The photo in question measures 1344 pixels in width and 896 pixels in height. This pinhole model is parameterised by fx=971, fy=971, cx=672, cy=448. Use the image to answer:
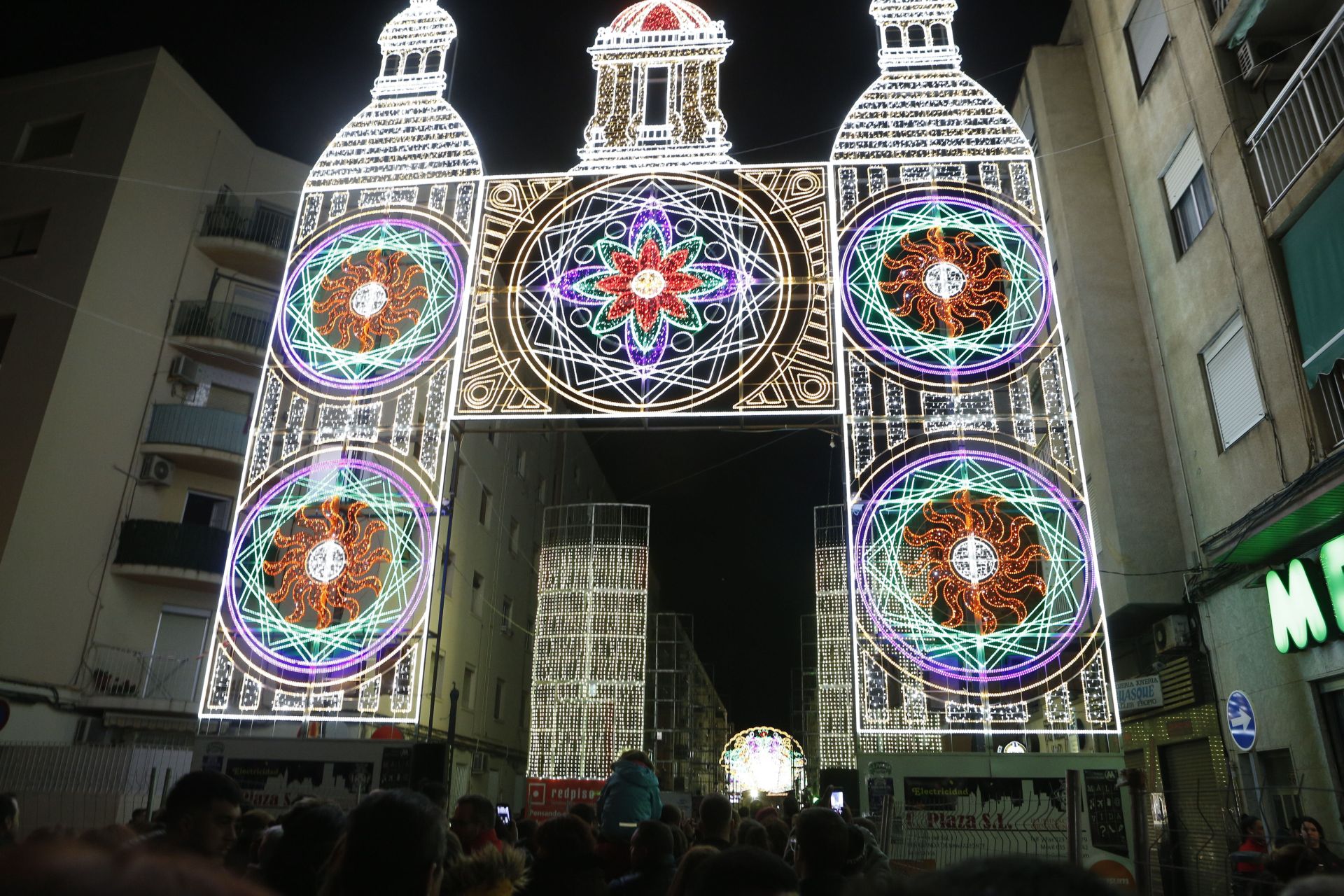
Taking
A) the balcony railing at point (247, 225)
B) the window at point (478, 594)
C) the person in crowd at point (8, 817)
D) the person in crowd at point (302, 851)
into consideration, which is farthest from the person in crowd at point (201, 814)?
the window at point (478, 594)

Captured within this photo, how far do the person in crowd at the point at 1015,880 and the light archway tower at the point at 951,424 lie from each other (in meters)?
9.76

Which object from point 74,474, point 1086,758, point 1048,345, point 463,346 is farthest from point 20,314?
point 1086,758

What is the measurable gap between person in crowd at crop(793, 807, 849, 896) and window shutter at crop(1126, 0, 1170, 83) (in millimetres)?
14110

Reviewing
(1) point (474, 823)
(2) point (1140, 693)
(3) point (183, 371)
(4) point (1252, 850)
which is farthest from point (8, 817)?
(3) point (183, 371)

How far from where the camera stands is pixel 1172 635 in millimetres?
13977

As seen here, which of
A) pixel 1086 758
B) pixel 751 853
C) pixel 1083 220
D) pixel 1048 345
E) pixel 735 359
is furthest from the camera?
pixel 1083 220

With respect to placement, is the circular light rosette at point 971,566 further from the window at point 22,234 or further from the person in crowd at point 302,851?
the window at point 22,234

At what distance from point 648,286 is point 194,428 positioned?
1252 cm

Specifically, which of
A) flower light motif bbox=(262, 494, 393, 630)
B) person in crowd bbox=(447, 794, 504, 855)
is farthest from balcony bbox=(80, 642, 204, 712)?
person in crowd bbox=(447, 794, 504, 855)

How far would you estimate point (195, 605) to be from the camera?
21109 mm

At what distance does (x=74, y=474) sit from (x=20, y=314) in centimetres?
374

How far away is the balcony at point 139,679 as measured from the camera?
741 inches

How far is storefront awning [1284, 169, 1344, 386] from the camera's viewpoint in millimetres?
10047

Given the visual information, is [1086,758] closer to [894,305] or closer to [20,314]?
[894,305]
